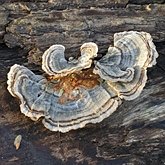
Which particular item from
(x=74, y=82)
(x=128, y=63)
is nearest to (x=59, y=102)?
(x=74, y=82)

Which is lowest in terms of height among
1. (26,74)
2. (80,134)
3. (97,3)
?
(80,134)

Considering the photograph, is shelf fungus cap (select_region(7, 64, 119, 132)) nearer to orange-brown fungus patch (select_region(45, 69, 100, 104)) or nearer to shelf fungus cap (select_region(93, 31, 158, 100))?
orange-brown fungus patch (select_region(45, 69, 100, 104))

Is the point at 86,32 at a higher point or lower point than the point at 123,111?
higher

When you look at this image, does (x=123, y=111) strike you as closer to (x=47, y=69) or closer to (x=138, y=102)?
(x=138, y=102)

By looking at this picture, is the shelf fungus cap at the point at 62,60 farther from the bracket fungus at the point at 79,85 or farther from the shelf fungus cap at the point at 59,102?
the shelf fungus cap at the point at 59,102

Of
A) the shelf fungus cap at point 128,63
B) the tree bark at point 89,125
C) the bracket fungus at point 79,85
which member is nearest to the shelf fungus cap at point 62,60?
the bracket fungus at point 79,85

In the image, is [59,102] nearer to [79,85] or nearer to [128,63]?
[79,85]

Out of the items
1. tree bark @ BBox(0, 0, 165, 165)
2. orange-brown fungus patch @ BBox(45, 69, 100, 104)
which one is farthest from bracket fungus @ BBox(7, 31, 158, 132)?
tree bark @ BBox(0, 0, 165, 165)

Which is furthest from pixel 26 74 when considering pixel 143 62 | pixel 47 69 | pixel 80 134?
pixel 143 62
